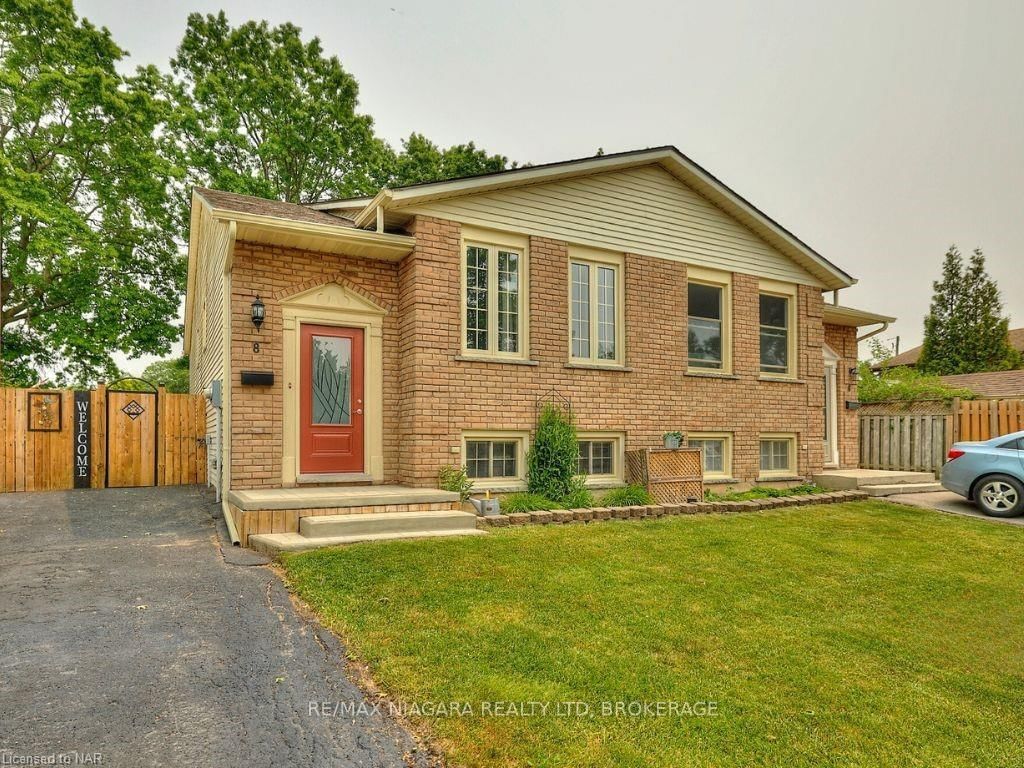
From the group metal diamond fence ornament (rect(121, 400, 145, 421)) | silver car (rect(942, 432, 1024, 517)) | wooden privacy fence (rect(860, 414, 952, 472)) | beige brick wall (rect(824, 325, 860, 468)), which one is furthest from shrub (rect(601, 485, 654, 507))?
metal diamond fence ornament (rect(121, 400, 145, 421))

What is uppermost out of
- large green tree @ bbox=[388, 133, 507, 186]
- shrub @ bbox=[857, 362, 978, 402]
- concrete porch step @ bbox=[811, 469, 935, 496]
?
large green tree @ bbox=[388, 133, 507, 186]

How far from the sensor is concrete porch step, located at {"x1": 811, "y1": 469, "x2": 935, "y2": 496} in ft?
35.1

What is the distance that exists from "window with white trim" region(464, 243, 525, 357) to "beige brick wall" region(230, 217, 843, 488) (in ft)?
0.75

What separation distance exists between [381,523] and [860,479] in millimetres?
8919

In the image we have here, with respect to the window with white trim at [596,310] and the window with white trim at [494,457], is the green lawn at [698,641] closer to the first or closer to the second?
the window with white trim at [494,457]

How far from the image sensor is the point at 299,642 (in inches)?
150

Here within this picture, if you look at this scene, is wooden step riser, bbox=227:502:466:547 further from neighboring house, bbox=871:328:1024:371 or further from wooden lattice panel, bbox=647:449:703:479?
neighboring house, bbox=871:328:1024:371

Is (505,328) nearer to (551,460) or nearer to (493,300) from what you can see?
(493,300)

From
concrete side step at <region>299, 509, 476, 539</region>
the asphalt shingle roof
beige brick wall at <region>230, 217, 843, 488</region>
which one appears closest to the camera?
concrete side step at <region>299, 509, 476, 539</region>

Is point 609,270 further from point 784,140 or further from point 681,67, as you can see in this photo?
point 784,140

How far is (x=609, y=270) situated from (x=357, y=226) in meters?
4.12

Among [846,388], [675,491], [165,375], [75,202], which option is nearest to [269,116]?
[75,202]

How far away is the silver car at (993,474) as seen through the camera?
8641 mm

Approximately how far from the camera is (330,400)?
26.6 feet
